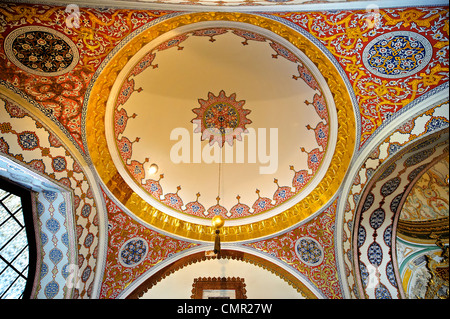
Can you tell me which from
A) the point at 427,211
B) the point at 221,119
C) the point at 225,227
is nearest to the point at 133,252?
the point at 225,227

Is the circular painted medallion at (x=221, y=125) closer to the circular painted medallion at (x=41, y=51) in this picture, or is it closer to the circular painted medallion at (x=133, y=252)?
the circular painted medallion at (x=133, y=252)

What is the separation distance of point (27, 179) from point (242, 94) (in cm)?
426

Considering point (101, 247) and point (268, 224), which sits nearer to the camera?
point (101, 247)

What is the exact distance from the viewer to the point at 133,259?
20.2 feet

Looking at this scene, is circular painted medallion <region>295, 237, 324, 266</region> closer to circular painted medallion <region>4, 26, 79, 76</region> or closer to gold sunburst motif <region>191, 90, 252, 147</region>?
gold sunburst motif <region>191, 90, 252, 147</region>

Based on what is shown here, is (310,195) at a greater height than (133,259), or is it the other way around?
(310,195)

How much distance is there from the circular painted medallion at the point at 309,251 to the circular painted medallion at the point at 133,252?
3.21m

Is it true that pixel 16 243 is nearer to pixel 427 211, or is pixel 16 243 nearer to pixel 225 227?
pixel 225 227

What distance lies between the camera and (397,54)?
4.02m

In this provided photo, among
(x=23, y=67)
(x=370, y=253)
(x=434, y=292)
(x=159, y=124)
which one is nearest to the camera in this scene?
(x=23, y=67)

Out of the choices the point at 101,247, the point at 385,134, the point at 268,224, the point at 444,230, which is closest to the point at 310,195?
the point at 268,224

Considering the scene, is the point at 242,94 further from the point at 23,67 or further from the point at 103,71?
the point at 23,67
